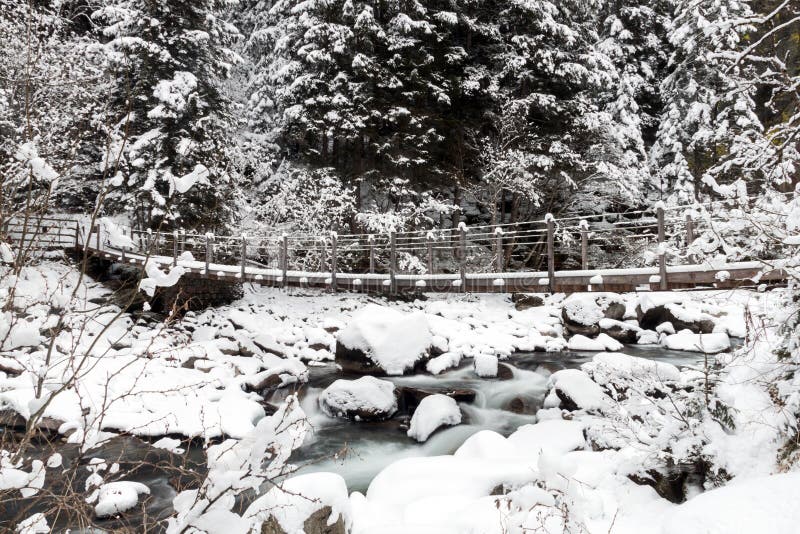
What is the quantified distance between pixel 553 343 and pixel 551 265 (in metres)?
3.84

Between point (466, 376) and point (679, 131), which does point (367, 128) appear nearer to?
point (466, 376)

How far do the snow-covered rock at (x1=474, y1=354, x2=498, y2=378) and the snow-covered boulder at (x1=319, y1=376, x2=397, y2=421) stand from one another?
2.23 m

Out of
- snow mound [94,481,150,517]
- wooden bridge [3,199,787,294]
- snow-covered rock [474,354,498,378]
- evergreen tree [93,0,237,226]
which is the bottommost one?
snow mound [94,481,150,517]

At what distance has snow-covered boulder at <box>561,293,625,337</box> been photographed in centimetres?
1188

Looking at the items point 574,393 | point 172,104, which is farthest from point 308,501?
point 172,104

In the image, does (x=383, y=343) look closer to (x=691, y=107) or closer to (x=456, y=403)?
(x=456, y=403)

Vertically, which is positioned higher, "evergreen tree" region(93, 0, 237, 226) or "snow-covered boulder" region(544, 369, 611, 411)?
"evergreen tree" region(93, 0, 237, 226)

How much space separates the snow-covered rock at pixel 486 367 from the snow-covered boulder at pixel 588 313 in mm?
3642

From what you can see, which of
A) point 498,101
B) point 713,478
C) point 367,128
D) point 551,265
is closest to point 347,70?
point 367,128

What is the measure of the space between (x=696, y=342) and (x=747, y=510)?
8681 mm

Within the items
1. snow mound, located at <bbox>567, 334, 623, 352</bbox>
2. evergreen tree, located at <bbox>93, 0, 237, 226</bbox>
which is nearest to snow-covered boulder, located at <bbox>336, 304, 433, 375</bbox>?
snow mound, located at <bbox>567, 334, 623, 352</bbox>

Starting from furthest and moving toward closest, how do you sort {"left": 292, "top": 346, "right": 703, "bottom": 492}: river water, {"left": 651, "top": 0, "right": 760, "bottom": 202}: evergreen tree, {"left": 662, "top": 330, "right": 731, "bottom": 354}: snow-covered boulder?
1. {"left": 651, "top": 0, "right": 760, "bottom": 202}: evergreen tree
2. {"left": 662, "top": 330, "right": 731, "bottom": 354}: snow-covered boulder
3. {"left": 292, "top": 346, "right": 703, "bottom": 492}: river water

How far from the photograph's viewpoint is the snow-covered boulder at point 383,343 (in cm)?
945

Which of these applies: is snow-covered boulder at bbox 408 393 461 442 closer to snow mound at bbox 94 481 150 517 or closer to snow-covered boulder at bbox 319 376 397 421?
snow-covered boulder at bbox 319 376 397 421
